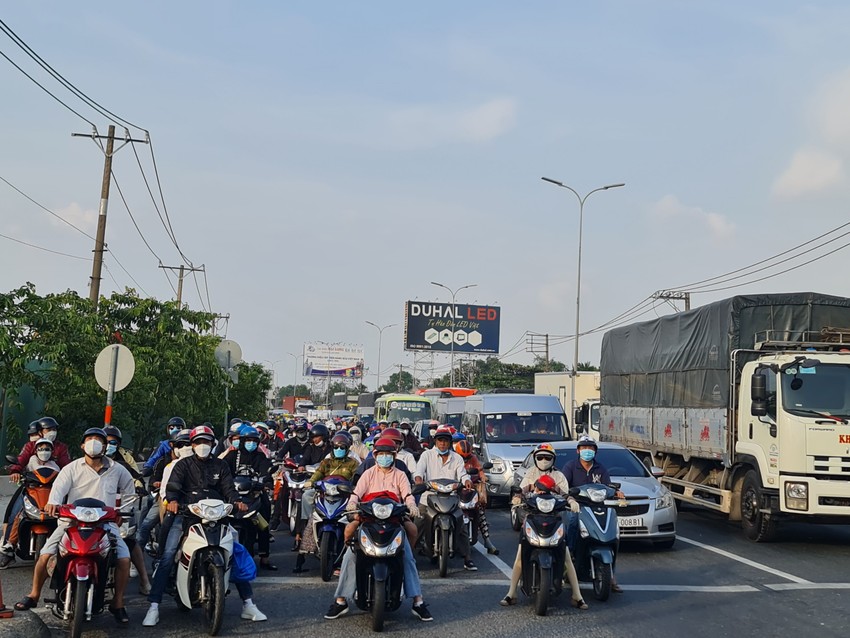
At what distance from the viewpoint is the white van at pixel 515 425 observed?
18.1 m

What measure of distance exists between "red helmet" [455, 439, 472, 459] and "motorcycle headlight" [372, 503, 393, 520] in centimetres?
487

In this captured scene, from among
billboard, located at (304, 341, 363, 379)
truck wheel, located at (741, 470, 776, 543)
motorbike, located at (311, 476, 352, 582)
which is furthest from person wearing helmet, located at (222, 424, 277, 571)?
billboard, located at (304, 341, 363, 379)

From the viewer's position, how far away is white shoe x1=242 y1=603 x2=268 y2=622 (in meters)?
7.76

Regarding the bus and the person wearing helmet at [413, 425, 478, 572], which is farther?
the bus

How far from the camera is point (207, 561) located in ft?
23.7

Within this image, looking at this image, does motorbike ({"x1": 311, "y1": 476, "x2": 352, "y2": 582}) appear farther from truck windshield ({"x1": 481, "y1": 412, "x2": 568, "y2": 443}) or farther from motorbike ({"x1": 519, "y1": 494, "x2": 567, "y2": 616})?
truck windshield ({"x1": 481, "y1": 412, "x2": 568, "y2": 443})

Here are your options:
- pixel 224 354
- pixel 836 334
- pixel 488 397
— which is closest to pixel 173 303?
pixel 224 354

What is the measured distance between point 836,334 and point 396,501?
890cm

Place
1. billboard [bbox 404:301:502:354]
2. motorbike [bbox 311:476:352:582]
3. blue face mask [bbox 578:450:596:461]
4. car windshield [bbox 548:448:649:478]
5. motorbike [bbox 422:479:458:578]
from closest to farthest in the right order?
motorbike [bbox 311:476:352:582] → motorbike [bbox 422:479:458:578] → blue face mask [bbox 578:450:596:461] → car windshield [bbox 548:448:649:478] → billboard [bbox 404:301:502:354]

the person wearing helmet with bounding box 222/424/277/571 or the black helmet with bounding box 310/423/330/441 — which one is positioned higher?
the black helmet with bounding box 310/423/330/441

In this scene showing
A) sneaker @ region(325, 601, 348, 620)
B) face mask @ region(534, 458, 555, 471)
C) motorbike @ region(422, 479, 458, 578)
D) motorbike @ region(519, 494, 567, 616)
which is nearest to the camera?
sneaker @ region(325, 601, 348, 620)

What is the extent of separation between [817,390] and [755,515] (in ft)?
6.57

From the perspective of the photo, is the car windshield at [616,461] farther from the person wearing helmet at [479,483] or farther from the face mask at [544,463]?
the face mask at [544,463]

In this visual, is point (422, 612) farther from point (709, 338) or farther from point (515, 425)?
point (515, 425)
